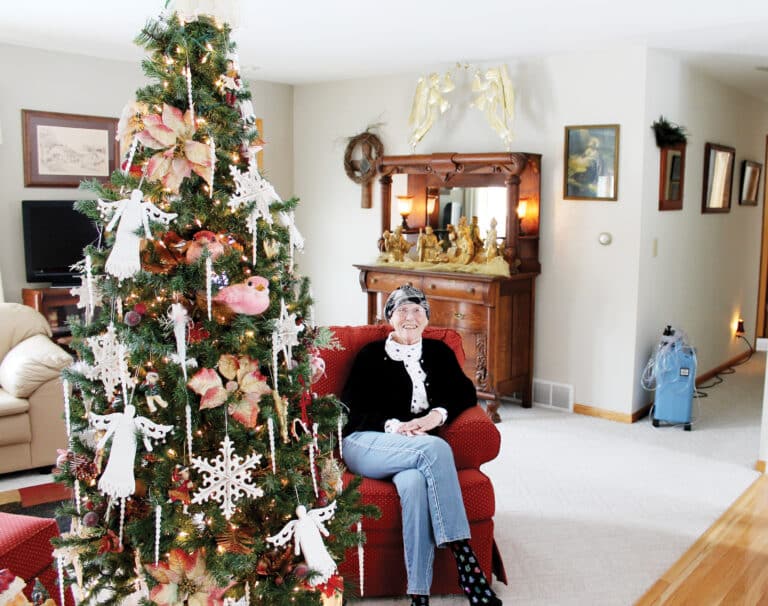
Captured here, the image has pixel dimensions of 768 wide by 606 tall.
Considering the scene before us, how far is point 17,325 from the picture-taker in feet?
13.5

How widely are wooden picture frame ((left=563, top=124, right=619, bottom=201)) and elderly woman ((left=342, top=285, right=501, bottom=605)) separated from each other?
90.9 inches

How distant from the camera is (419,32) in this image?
4.44 m

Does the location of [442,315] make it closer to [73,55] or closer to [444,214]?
[444,214]

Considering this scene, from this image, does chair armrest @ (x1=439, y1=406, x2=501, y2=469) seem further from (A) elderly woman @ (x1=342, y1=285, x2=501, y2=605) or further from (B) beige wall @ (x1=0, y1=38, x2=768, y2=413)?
(B) beige wall @ (x1=0, y1=38, x2=768, y2=413)

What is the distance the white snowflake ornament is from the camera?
1880 mm

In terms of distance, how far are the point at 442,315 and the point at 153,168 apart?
339cm

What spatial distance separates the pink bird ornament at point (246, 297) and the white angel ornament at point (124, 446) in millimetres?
324

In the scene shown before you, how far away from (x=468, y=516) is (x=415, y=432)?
1.12 feet

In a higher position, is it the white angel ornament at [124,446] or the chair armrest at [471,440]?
the white angel ornament at [124,446]

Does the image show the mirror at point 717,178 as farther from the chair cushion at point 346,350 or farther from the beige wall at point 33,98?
the beige wall at point 33,98

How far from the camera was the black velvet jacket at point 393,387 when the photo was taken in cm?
292

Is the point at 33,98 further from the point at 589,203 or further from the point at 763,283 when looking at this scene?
the point at 763,283

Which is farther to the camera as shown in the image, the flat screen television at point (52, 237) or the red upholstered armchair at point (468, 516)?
the flat screen television at point (52, 237)

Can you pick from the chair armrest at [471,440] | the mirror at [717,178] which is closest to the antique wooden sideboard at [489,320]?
the mirror at [717,178]
